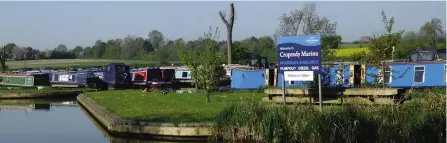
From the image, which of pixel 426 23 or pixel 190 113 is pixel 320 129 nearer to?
pixel 190 113

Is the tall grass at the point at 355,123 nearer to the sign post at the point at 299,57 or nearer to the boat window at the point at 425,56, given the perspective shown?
the sign post at the point at 299,57

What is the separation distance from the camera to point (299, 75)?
47.8 ft

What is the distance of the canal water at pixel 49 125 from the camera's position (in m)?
17.5

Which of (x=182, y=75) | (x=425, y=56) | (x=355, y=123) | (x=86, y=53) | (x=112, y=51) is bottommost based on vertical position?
(x=355, y=123)

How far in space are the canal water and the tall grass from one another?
13.7ft

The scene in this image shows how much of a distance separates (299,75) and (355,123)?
2666 millimetres

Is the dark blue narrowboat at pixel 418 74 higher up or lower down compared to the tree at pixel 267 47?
lower down

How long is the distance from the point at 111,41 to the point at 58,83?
251 ft

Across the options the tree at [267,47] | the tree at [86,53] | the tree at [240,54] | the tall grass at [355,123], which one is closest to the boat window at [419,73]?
the tall grass at [355,123]

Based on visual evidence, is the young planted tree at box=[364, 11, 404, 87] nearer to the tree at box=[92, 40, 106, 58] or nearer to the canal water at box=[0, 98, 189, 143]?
the canal water at box=[0, 98, 189, 143]

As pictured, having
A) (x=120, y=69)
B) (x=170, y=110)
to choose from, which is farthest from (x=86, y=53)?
(x=170, y=110)

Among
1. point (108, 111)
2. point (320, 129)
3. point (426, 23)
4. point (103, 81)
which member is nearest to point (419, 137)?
point (320, 129)

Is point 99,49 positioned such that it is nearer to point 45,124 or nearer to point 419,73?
point 419,73

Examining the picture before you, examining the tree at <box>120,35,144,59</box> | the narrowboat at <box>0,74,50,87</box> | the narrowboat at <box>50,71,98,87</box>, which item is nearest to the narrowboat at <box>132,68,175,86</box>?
the narrowboat at <box>50,71,98,87</box>
